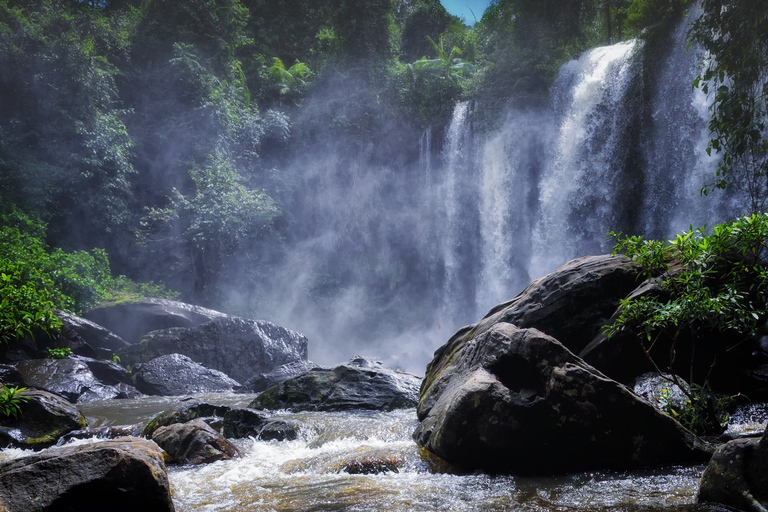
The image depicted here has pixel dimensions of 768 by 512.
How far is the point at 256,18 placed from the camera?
89.5ft

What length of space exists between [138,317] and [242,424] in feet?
35.2

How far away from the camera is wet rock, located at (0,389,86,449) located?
23.4 ft

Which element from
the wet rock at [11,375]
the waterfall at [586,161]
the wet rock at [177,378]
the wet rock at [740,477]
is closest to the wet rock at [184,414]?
the wet rock at [11,375]

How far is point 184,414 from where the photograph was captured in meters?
7.85

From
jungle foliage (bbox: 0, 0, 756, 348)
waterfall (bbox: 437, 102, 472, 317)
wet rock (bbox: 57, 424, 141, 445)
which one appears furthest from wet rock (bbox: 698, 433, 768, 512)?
waterfall (bbox: 437, 102, 472, 317)

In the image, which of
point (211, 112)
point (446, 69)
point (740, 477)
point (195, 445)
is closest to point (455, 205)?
point (446, 69)

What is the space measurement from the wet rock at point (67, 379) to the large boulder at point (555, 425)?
9222mm

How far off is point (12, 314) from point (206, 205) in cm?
1792

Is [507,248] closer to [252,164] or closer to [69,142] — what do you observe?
[252,164]

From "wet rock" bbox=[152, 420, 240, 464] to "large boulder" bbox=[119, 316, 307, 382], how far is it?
8853mm

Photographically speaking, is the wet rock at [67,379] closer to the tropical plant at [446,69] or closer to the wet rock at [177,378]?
the wet rock at [177,378]

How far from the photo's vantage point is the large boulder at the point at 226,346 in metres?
14.7

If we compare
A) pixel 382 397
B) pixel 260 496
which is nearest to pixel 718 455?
pixel 260 496

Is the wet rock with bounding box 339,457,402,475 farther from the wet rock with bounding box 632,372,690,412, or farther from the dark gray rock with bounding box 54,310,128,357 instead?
the dark gray rock with bounding box 54,310,128,357
